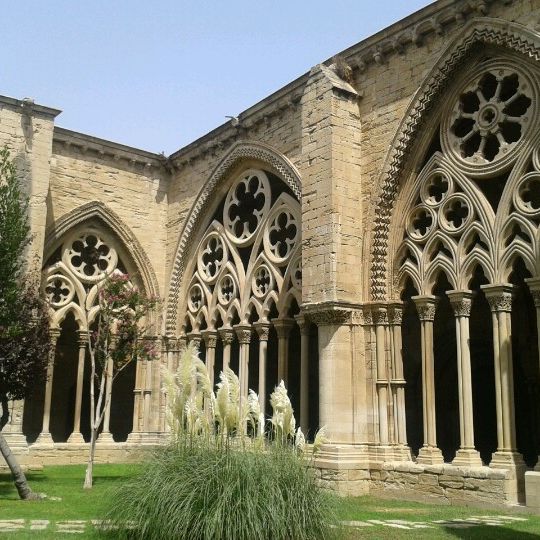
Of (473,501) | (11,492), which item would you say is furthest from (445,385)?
Result: (11,492)

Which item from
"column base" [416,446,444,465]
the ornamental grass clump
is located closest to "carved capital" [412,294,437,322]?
"column base" [416,446,444,465]

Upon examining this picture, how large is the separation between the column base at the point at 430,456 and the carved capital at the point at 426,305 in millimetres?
2150

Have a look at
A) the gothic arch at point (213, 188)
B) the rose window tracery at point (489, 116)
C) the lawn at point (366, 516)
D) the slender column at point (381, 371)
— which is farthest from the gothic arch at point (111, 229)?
the rose window tracery at point (489, 116)

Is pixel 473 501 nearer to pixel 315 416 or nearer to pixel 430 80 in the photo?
pixel 430 80

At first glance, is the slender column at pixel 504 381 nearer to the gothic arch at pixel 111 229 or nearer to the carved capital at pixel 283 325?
the carved capital at pixel 283 325

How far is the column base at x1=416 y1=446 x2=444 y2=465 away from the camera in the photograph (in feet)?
36.7

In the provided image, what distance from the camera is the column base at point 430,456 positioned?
11172 millimetres

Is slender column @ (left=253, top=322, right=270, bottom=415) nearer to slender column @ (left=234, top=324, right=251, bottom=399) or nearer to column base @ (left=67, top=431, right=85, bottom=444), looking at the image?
slender column @ (left=234, top=324, right=251, bottom=399)

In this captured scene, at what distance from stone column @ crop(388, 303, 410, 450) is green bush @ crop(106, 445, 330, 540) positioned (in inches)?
221

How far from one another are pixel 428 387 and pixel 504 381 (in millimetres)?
1511

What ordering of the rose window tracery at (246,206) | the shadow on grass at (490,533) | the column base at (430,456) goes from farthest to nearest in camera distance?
the rose window tracery at (246,206)
the column base at (430,456)
the shadow on grass at (490,533)

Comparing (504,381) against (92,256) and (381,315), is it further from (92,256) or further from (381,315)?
(92,256)

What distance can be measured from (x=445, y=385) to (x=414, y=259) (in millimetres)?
4222

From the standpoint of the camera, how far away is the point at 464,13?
1152cm
